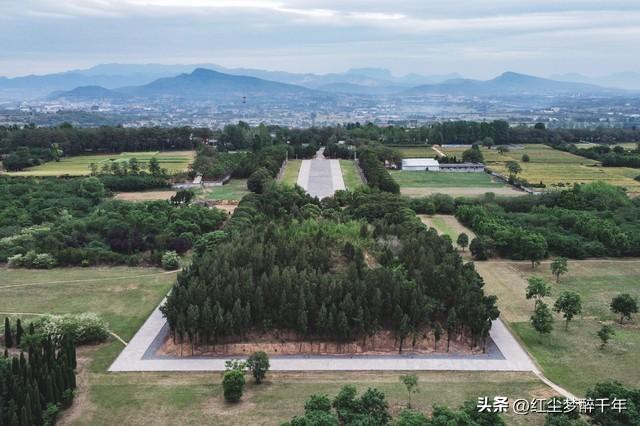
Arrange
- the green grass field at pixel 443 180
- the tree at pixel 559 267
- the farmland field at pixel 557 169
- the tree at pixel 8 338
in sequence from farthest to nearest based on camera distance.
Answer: the green grass field at pixel 443 180 → the farmland field at pixel 557 169 → the tree at pixel 559 267 → the tree at pixel 8 338

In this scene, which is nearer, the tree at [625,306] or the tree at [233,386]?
the tree at [233,386]

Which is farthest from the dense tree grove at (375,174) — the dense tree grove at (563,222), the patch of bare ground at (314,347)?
the patch of bare ground at (314,347)

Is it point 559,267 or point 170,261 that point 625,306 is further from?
point 170,261

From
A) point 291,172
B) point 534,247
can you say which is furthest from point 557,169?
point 534,247

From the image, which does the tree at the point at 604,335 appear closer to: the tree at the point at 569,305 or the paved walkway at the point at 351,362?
the tree at the point at 569,305

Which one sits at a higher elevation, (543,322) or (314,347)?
(543,322)

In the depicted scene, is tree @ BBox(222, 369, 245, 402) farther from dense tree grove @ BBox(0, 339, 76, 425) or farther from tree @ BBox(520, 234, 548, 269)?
tree @ BBox(520, 234, 548, 269)
